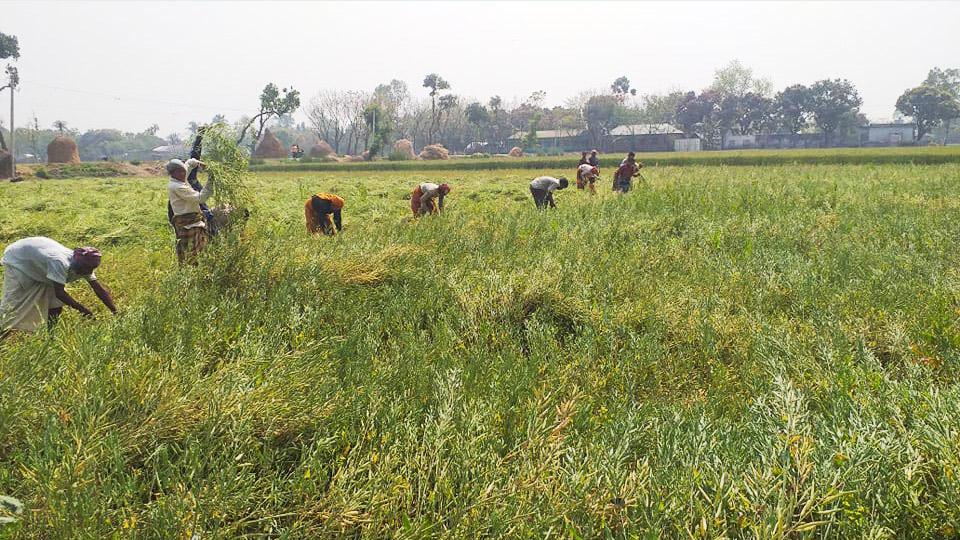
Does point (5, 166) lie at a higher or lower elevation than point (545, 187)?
higher

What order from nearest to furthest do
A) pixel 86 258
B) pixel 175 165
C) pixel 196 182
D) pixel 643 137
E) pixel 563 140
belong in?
1. pixel 86 258
2. pixel 175 165
3. pixel 196 182
4. pixel 643 137
5. pixel 563 140

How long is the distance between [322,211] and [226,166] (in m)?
3.19

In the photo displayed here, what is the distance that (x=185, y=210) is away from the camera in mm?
6441

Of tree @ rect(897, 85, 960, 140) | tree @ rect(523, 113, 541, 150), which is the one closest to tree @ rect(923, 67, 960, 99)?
tree @ rect(897, 85, 960, 140)

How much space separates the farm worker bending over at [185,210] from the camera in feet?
20.5

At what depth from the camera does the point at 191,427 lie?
2625 millimetres

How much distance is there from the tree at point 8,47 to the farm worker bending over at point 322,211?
60.3m

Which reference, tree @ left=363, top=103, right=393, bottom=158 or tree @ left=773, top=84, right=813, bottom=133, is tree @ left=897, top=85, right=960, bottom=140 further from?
tree @ left=363, top=103, right=393, bottom=158

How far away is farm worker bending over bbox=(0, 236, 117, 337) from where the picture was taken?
4285mm

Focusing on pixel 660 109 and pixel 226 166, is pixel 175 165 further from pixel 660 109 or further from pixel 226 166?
pixel 660 109

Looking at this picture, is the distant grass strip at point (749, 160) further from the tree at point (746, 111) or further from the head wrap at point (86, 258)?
the tree at point (746, 111)

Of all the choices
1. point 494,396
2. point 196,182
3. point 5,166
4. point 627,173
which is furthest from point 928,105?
point 5,166

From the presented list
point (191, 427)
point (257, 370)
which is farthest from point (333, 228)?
point (191, 427)

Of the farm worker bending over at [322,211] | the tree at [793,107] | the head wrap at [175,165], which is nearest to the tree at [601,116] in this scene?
the tree at [793,107]
